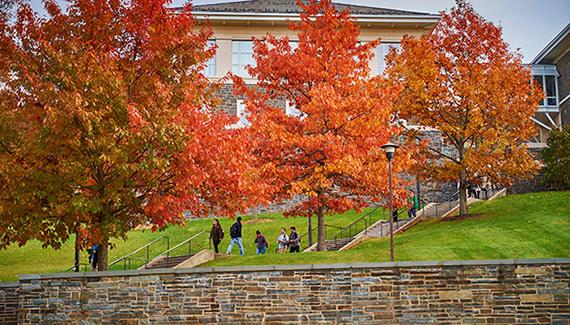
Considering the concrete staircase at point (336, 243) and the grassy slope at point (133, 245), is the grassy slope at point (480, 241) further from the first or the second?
the grassy slope at point (133, 245)

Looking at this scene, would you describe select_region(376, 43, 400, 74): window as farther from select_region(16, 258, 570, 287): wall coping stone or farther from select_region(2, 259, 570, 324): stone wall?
select_region(2, 259, 570, 324): stone wall

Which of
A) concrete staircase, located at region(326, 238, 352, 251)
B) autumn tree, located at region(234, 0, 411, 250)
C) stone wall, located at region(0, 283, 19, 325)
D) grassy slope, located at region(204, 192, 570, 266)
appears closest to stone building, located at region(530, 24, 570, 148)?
grassy slope, located at region(204, 192, 570, 266)

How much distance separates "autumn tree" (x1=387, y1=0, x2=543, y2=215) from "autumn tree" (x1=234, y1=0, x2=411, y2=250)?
370cm

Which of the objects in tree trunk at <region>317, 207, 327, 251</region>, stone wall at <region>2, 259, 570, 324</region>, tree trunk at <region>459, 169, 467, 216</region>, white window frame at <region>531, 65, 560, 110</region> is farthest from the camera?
white window frame at <region>531, 65, 560, 110</region>

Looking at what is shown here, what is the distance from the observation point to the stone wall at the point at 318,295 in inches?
608

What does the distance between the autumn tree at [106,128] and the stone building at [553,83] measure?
33705mm

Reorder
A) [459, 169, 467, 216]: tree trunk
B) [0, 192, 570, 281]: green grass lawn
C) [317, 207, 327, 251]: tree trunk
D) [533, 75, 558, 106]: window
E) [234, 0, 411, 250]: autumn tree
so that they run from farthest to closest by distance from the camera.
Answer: [533, 75, 558, 106]: window < [459, 169, 467, 216]: tree trunk < [317, 207, 327, 251]: tree trunk < [234, 0, 411, 250]: autumn tree < [0, 192, 570, 281]: green grass lawn

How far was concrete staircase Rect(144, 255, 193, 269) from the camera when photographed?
24062 mm

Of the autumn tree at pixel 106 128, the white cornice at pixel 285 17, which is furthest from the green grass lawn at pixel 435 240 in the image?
the white cornice at pixel 285 17

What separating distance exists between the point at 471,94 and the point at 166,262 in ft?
43.0

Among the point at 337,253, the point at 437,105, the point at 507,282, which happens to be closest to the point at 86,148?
the point at 337,253

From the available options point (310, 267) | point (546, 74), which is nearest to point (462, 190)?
point (310, 267)

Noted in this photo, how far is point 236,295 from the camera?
52.1 feet

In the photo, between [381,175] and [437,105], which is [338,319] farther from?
[437,105]
